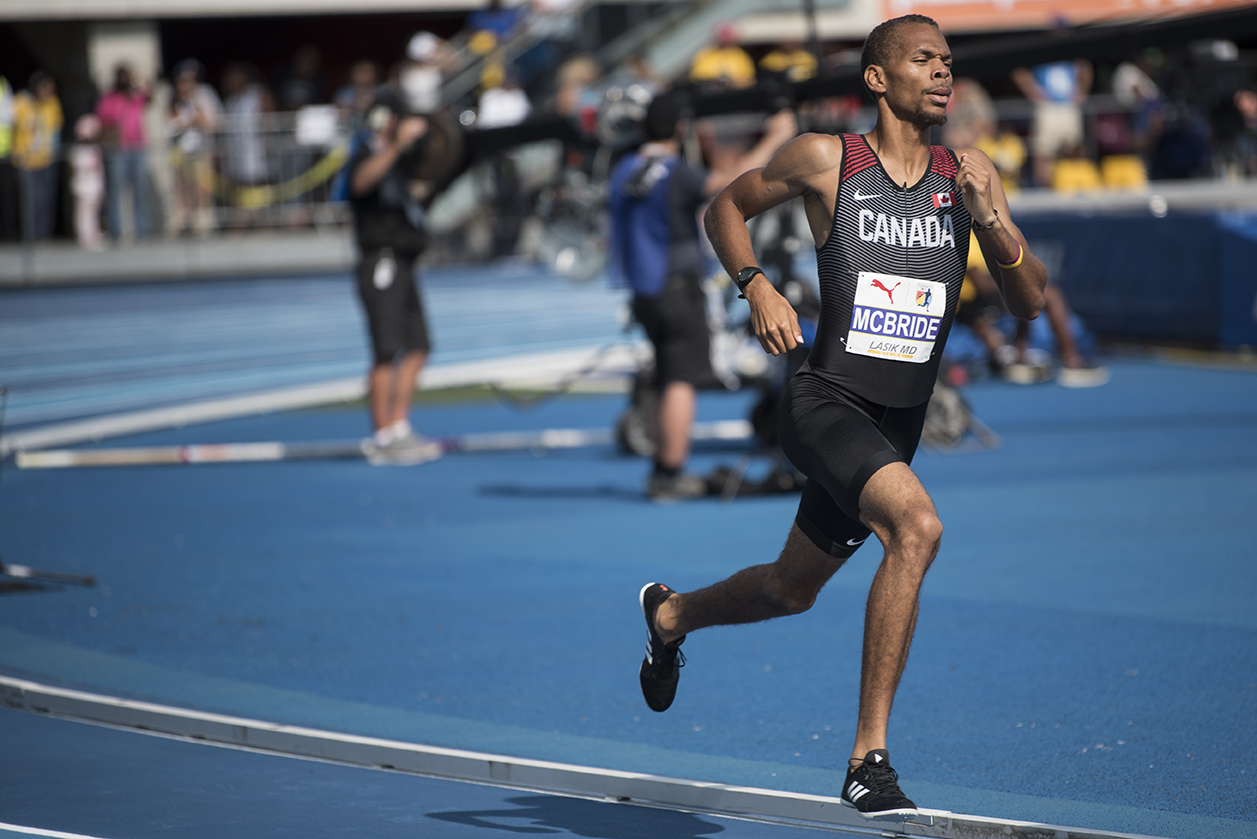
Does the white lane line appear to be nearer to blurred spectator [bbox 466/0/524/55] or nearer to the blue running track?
the blue running track

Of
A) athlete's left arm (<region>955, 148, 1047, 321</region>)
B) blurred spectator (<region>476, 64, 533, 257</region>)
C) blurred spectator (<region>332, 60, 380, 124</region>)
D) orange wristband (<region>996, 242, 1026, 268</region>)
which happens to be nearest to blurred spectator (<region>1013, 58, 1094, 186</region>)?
blurred spectator (<region>476, 64, 533, 257</region>)

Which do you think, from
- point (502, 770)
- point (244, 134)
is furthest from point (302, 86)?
point (502, 770)

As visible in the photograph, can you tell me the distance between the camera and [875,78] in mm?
4543

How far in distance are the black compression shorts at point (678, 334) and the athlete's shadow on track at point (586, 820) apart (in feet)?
17.4

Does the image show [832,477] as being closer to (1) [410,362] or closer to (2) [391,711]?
(2) [391,711]

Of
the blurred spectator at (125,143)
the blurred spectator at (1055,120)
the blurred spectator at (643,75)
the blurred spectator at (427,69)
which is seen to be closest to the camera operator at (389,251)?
the blurred spectator at (643,75)

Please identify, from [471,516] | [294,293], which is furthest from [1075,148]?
[471,516]

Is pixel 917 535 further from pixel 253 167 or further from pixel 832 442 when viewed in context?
pixel 253 167

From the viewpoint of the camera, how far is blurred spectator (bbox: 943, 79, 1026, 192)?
17.5 metres

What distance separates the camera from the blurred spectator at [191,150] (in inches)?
992

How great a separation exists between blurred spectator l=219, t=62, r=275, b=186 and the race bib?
22255 millimetres

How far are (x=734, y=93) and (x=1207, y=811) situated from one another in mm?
6636

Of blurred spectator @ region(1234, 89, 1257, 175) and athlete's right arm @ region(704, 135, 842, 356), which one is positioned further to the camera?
blurred spectator @ region(1234, 89, 1257, 175)

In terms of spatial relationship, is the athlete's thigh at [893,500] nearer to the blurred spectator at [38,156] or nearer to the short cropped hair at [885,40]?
the short cropped hair at [885,40]
